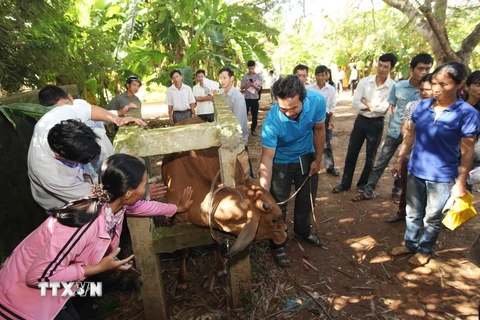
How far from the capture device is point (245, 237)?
2.02 meters

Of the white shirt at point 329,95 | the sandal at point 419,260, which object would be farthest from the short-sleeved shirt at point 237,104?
the sandal at point 419,260

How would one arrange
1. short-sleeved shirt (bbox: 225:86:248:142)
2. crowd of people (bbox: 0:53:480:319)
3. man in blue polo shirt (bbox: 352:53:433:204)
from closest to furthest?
1. crowd of people (bbox: 0:53:480:319)
2. man in blue polo shirt (bbox: 352:53:433:204)
3. short-sleeved shirt (bbox: 225:86:248:142)

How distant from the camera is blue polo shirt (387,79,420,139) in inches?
158

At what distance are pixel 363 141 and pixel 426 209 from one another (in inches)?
73.8

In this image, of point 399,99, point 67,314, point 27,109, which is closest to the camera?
point 67,314

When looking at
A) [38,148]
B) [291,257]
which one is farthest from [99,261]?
[291,257]

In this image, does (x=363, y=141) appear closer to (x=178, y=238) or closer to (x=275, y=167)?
(x=275, y=167)

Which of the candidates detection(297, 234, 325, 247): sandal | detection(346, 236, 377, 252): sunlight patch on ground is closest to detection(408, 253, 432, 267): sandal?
detection(346, 236, 377, 252): sunlight patch on ground

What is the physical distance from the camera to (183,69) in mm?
8086

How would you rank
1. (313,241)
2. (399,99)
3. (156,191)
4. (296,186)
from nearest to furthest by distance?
(156,191) < (296,186) < (313,241) < (399,99)

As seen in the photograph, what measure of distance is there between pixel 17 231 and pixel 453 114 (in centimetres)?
450

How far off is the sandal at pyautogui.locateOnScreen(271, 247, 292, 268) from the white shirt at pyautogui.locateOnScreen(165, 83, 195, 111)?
14.4ft

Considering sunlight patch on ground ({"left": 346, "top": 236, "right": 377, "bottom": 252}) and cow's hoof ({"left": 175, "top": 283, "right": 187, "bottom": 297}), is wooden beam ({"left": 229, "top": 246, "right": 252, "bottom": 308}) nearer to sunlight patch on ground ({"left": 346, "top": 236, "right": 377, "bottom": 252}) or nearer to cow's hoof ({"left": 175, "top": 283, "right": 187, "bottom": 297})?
cow's hoof ({"left": 175, "top": 283, "right": 187, "bottom": 297})

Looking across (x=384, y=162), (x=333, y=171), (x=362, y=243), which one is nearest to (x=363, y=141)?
(x=384, y=162)
